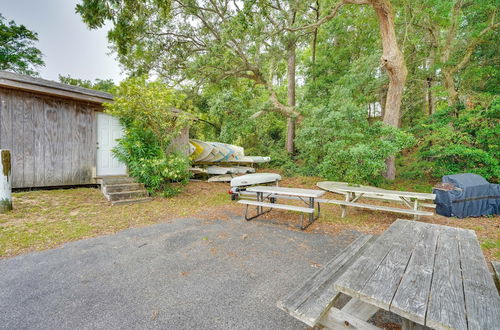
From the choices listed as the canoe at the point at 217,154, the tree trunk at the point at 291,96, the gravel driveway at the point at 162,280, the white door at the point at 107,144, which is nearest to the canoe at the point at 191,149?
the canoe at the point at 217,154

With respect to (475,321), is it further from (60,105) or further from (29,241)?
(60,105)

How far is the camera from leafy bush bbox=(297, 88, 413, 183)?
6625mm

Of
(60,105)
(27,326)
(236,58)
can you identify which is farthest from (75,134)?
(236,58)

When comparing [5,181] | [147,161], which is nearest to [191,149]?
[147,161]

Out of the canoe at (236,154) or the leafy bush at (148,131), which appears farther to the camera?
the canoe at (236,154)

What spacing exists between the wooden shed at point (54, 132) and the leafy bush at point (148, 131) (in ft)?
2.70

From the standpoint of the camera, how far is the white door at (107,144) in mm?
7078

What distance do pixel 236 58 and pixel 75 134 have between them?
7.84 meters

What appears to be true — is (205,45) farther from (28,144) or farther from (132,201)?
(132,201)

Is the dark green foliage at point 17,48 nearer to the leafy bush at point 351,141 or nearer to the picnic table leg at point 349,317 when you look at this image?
the leafy bush at point 351,141

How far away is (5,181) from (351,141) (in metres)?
9.57

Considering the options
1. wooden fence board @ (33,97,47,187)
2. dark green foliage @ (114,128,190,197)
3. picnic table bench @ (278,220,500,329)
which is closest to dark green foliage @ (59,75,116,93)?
wooden fence board @ (33,97,47,187)

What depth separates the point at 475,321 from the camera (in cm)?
106

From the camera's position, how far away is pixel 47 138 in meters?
6.16
